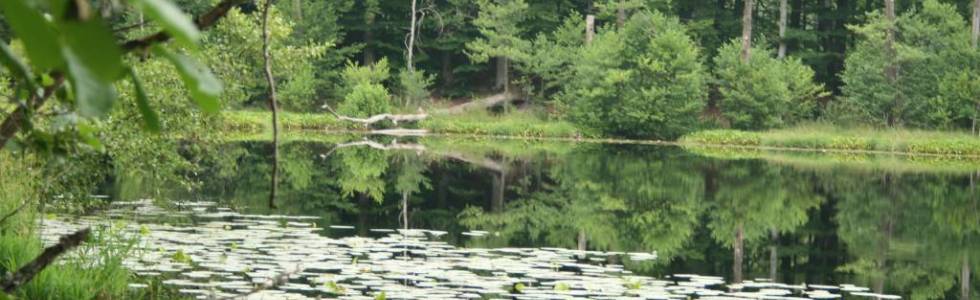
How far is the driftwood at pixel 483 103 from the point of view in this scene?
54391 millimetres

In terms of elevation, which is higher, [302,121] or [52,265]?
[302,121]

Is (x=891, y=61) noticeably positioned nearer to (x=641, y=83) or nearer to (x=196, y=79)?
(x=641, y=83)

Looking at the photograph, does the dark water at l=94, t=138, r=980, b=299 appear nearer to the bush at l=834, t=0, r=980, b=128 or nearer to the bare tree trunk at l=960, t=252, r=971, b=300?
the bare tree trunk at l=960, t=252, r=971, b=300

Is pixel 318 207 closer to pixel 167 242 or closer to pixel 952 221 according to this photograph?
pixel 167 242

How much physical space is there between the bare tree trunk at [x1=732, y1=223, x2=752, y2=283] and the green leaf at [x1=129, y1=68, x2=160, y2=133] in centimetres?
1346

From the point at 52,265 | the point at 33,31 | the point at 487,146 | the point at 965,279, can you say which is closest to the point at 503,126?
the point at 487,146

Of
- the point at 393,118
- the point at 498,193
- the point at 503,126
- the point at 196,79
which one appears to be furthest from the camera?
the point at 503,126

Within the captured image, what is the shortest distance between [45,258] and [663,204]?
22.4 meters

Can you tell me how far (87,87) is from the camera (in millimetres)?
865

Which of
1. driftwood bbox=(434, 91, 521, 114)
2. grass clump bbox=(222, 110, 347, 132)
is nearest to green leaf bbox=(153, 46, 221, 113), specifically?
grass clump bbox=(222, 110, 347, 132)

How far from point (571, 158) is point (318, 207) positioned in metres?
16.6

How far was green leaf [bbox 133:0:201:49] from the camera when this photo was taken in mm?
855

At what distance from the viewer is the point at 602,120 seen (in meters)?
49.2

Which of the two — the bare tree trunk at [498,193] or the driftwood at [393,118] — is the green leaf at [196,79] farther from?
the driftwood at [393,118]
